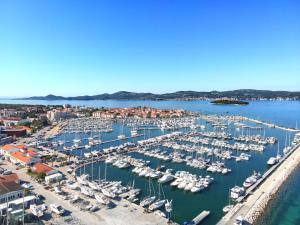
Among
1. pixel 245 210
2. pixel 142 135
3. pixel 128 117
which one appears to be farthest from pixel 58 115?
pixel 245 210

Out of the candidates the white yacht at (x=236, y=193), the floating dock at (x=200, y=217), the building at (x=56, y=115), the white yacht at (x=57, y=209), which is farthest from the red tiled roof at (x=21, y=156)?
the building at (x=56, y=115)

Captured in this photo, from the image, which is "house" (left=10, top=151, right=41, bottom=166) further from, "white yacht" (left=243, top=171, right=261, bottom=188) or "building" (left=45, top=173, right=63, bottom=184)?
"white yacht" (left=243, top=171, right=261, bottom=188)

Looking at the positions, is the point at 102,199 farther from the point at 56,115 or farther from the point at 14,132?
the point at 56,115

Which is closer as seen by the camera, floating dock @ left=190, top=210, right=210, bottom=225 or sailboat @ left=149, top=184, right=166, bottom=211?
floating dock @ left=190, top=210, right=210, bottom=225

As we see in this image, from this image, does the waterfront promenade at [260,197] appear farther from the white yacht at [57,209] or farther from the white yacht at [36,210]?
the white yacht at [36,210]

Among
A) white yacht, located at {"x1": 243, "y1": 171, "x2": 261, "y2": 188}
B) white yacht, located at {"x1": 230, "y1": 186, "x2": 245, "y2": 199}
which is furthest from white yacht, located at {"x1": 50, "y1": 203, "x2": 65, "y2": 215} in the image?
white yacht, located at {"x1": 243, "y1": 171, "x2": 261, "y2": 188}

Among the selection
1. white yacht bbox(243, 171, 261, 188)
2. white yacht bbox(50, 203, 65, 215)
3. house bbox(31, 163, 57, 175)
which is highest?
house bbox(31, 163, 57, 175)

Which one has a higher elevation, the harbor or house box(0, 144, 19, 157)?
house box(0, 144, 19, 157)

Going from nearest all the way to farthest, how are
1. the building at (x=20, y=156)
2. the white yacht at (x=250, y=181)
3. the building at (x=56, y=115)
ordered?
the white yacht at (x=250, y=181) → the building at (x=20, y=156) → the building at (x=56, y=115)

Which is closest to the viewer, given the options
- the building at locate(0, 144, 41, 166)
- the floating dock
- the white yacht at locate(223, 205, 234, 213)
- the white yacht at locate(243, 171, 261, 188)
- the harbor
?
the floating dock
